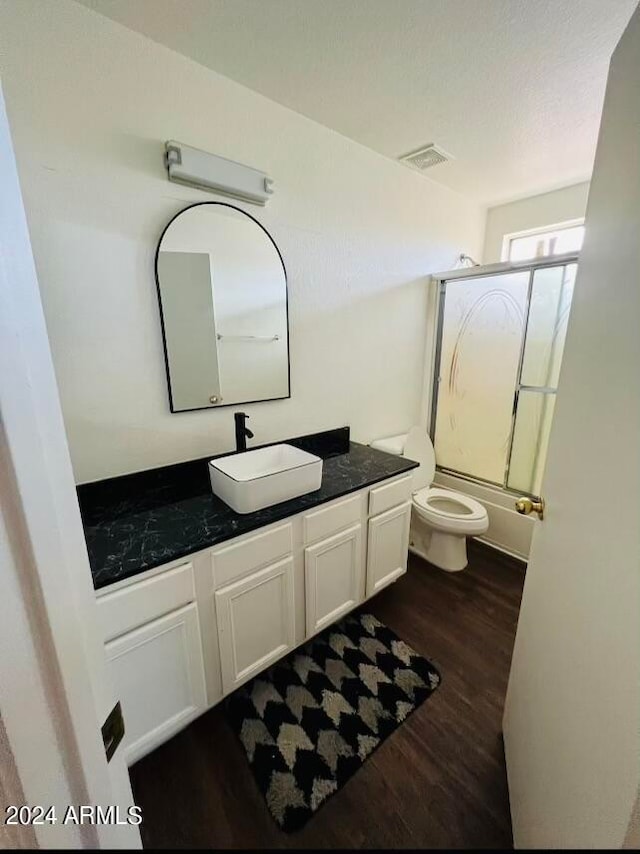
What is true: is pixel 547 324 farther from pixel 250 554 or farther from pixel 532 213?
pixel 250 554

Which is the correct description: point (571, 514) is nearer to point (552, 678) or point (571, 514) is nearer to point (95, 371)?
point (552, 678)

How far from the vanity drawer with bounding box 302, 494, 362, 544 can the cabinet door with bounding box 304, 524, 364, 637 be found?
0.04 m

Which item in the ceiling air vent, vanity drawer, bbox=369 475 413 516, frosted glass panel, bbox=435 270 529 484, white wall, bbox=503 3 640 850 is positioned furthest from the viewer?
frosted glass panel, bbox=435 270 529 484

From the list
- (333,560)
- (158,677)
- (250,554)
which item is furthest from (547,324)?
(158,677)

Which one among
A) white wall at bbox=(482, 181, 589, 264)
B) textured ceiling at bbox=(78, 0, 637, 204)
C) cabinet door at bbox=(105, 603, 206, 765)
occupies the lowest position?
cabinet door at bbox=(105, 603, 206, 765)

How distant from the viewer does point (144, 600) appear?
1.05 m

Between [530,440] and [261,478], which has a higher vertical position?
[261,478]

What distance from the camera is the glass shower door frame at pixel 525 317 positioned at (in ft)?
6.77

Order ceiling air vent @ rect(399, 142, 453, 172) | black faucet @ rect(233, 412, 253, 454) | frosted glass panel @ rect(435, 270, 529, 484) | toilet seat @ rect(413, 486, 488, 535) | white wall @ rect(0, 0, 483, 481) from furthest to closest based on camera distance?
frosted glass panel @ rect(435, 270, 529, 484) → toilet seat @ rect(413, 486, 488, 535) → ceiling air vent @ rect(399, 142, 453, 172) → black faucet @ rect(233, 412, 253, 454) → white wall @ rect(0, 0, 483, 481)

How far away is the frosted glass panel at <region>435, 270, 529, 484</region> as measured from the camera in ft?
7.55

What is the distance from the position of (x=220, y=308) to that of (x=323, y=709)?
5.77 feet

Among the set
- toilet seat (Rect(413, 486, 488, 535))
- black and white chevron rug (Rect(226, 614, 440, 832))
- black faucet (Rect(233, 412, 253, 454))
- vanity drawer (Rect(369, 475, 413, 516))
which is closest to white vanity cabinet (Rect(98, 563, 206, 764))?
black and white chevron rug (Rect(226, 614, 440, 832))

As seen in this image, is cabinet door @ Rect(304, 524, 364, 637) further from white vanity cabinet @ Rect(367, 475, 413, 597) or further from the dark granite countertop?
the dark granite countertop

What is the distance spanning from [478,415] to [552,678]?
1.92 metres
